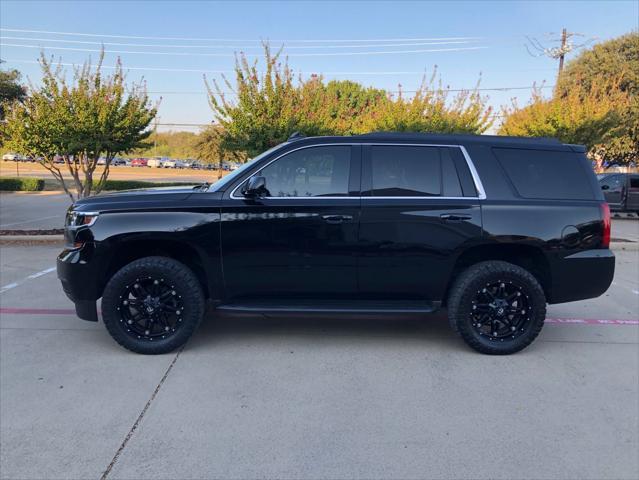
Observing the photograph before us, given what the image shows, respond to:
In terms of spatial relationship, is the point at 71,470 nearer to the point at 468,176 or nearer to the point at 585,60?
the point at 468,176

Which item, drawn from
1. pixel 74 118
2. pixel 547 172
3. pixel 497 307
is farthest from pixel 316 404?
pixel 74 118

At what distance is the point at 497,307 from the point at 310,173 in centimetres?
208

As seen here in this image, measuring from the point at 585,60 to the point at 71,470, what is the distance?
36024 millimetres

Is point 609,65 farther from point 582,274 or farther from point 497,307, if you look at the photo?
point 497,307

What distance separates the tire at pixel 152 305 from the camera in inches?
169

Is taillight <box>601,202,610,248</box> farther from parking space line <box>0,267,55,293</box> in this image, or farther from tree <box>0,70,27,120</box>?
tree <box>0,70,27,120</box>

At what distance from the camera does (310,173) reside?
4.48 m

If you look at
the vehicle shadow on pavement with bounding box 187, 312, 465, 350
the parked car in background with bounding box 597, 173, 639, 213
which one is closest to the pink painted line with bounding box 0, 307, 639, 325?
the vehicle shadow on pavement with bounding box 187, 312, 465, 350

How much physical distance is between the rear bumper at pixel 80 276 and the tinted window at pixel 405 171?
2602 millimetres

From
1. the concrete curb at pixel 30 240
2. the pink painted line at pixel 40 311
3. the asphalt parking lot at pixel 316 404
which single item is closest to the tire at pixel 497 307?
the asphalt parking lot at pixel 316 404

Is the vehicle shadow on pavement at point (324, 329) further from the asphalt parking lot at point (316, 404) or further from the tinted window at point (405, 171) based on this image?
the tinted window at point (405, 171)

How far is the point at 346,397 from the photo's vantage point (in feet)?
11.9

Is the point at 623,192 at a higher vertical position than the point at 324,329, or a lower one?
higher

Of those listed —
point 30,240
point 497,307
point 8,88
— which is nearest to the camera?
point 497,307
